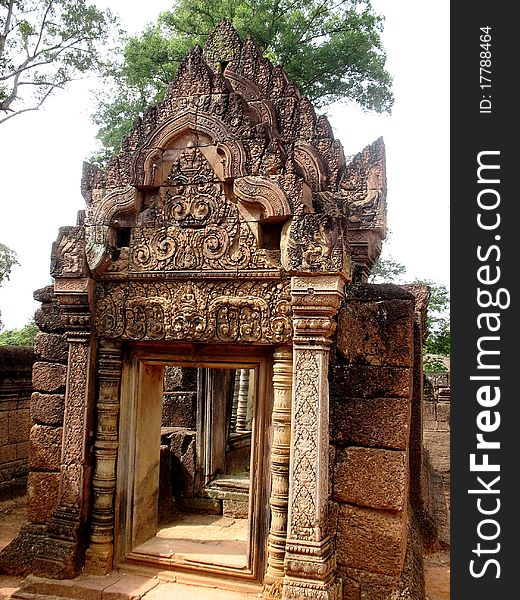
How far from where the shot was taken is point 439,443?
13500 millimetres

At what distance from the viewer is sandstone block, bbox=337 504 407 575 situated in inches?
167

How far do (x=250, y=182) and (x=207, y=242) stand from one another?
24.2 inches

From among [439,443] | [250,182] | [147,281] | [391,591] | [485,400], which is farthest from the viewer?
[439,443]

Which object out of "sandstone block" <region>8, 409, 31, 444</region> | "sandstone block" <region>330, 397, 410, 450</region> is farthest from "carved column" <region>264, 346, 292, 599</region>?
"sandstone block" <region>8, 409, 31, 444</region>

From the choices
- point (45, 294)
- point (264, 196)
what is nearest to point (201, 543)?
point (45, 294)

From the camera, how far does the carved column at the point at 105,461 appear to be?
483 cm

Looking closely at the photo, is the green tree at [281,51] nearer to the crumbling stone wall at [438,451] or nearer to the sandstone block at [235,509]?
the crumbling stone wall at [438,451]

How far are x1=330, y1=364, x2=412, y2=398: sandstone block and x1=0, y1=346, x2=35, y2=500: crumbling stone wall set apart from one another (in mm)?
5959

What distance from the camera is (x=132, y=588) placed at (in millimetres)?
4586

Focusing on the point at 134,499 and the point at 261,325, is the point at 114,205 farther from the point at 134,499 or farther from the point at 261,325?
the point at 134,499

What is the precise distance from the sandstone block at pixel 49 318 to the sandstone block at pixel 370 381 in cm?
255

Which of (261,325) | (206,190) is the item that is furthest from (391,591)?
(206,190)

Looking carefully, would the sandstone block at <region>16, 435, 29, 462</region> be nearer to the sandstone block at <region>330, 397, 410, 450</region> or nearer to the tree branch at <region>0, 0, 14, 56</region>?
the sandstone block at <region>330, 397, 410, 450</region>

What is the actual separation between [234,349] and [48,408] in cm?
181
